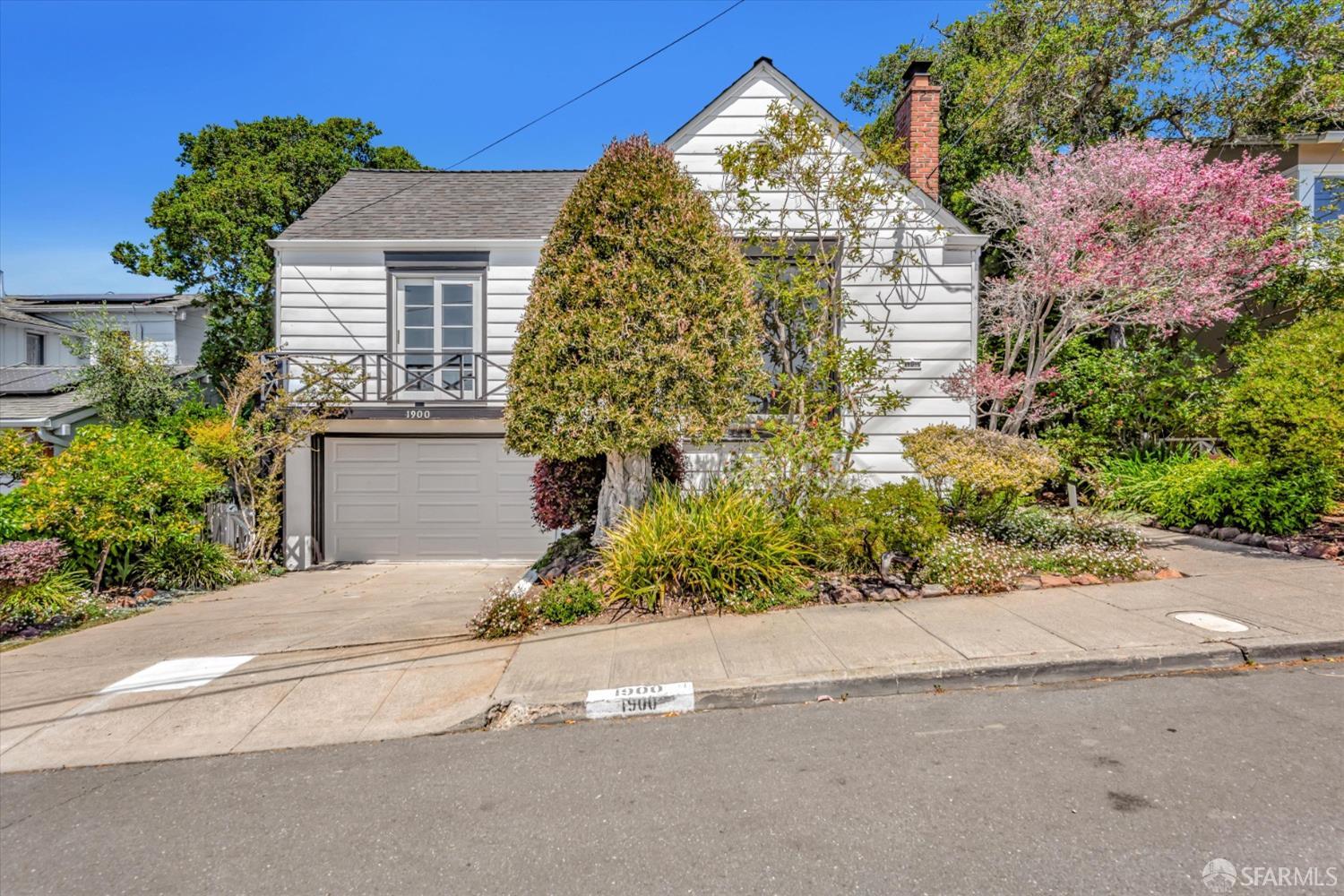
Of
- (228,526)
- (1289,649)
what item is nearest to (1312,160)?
(1289,649)

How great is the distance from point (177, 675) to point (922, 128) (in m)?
11.3

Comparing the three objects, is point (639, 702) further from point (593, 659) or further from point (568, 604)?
point (568, 604)

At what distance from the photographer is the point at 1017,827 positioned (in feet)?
10.2

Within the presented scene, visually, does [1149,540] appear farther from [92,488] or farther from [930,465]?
[92,488]

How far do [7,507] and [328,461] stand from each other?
4327mm

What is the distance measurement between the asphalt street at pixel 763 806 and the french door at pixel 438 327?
8796mm

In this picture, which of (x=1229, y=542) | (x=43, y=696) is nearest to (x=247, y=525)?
(x=43, y=696)

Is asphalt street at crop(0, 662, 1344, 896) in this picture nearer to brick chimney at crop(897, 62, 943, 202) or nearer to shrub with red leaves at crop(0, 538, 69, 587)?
shrub with red leaves at crop(0, 538, 69, 587)

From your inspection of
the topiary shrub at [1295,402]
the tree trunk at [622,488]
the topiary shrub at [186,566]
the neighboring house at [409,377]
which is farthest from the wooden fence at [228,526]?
the topiary shrub at [1295,402]

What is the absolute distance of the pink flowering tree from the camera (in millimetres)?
9883

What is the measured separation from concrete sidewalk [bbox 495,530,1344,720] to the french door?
7398 millimetres

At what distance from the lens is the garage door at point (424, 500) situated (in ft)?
40.0

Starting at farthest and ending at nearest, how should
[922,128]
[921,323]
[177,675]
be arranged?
[922,128]
[921,323]
[177,675]
